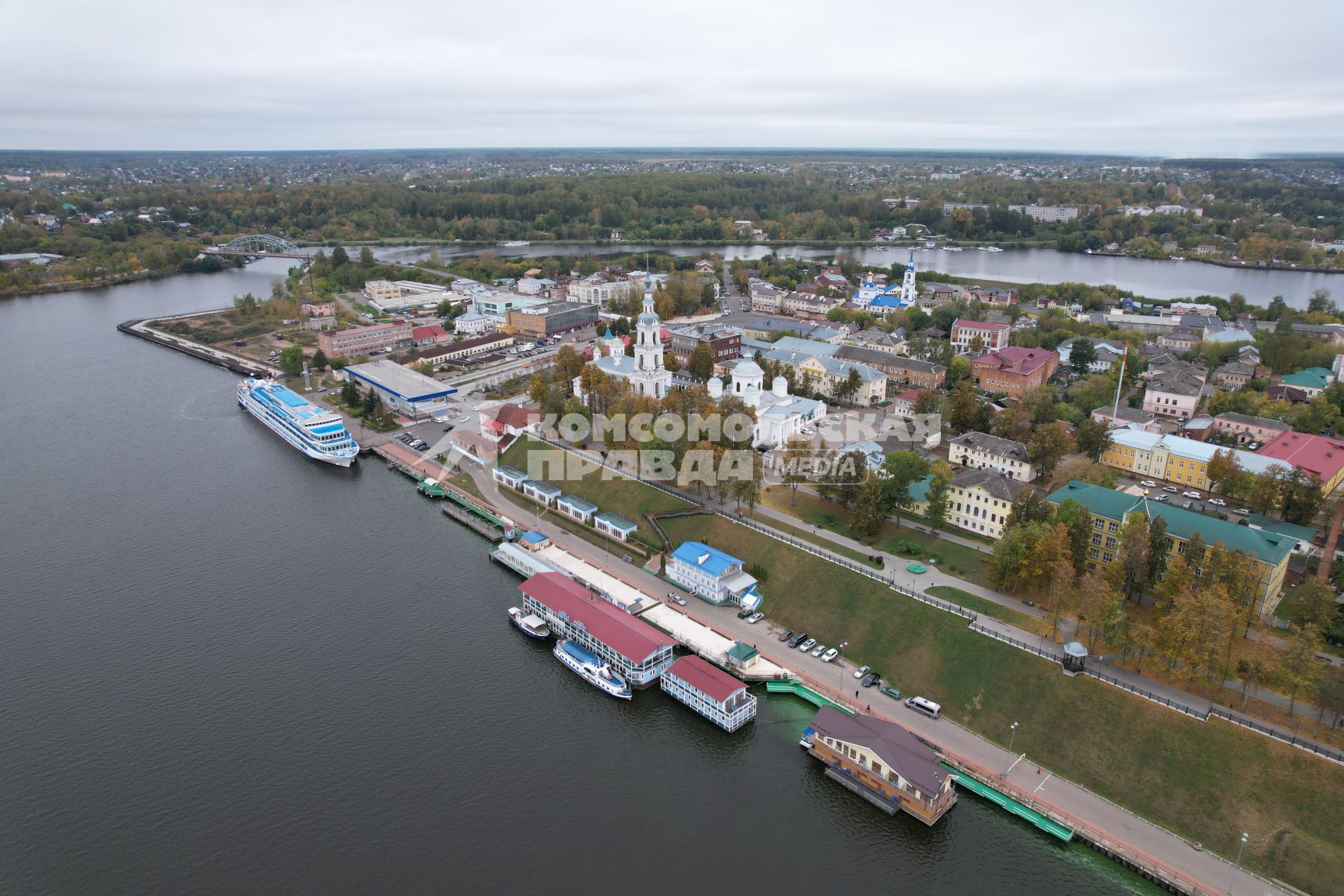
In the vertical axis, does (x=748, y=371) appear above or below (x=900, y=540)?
above

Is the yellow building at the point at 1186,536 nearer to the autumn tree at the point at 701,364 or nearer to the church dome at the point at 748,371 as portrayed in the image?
the church dome at the point at 748,371

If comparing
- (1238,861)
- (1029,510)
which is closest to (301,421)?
(1029,510)

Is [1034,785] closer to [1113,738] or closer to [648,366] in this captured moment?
[1113,738]

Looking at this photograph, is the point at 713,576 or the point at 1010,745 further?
the point at 713,576

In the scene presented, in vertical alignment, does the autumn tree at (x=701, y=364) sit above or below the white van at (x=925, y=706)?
above

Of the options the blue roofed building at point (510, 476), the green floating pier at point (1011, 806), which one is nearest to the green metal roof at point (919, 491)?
the green floating pier at point (1011, 806)

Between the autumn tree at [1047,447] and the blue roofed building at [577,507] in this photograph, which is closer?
the autumn tree at [1047,447]
